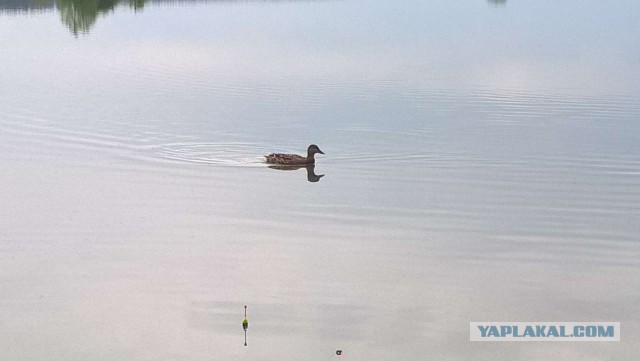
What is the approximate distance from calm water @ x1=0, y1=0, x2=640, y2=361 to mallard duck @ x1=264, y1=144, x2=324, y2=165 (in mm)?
303

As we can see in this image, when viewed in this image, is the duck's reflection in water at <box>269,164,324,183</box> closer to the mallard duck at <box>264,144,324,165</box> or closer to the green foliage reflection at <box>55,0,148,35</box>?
the mallard duck at <box>264,144,324,165</box>

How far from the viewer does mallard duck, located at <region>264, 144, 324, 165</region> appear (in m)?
23.7

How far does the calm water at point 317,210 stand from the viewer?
13.7 meters

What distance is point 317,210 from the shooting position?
20.0 meters

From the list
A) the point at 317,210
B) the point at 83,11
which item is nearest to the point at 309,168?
the point at 317,210

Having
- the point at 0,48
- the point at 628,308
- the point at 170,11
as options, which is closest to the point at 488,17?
the point at 170,11

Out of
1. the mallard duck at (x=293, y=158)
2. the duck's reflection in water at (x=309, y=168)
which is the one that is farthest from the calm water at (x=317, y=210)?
the mallard duck at (x=293, y=158)

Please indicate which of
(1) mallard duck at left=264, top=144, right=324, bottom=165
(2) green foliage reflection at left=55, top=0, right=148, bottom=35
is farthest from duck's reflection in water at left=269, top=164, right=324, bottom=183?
(2) green foliage reflection at left=55, top=0, right=148, bottom=35

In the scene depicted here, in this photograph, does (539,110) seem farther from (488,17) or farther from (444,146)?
(488,17)

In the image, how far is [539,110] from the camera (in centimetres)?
3188

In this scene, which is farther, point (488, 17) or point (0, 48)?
point (488, 17)

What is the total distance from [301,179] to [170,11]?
6972cm

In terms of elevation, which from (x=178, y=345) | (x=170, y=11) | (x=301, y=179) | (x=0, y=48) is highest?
(x=170, y=11)

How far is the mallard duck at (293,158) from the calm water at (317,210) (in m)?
0.30
